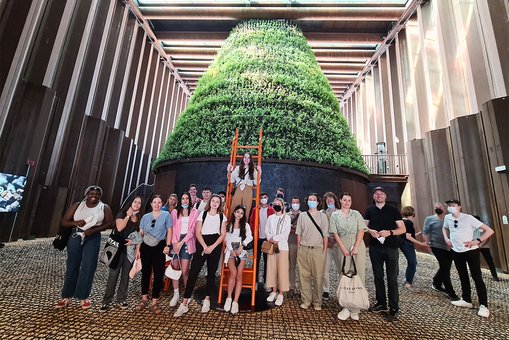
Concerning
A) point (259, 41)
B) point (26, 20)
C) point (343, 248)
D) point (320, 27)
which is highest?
point (320, 27)

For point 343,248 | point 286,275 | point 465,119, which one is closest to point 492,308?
point 343,248

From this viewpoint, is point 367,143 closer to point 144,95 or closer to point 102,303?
point 144,95

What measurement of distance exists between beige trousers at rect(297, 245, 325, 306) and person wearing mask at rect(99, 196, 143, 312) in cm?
241

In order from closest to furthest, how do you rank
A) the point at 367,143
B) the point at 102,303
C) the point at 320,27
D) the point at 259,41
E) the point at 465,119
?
1. the point at 102,303
2. the point at 465,119
3. the point at 259,41
4. the point at 320,27
5. the point at 367,143

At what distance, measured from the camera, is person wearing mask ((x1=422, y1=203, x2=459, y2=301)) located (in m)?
4.32

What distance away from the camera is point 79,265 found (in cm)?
322

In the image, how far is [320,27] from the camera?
16.0m

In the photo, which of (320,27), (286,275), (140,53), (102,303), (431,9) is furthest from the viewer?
(140,53)

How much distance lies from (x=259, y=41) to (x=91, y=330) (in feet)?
41.1

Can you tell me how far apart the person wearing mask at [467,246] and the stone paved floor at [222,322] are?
0.84 ft

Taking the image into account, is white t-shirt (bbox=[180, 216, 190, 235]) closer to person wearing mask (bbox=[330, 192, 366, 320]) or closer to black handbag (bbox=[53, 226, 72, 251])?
black handbag (bbox=[53, 226, 72, 251])

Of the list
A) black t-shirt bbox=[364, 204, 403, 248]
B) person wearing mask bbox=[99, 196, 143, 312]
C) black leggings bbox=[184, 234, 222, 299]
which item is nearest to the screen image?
person wearing mask bbox=[99, 196, 143, 312]

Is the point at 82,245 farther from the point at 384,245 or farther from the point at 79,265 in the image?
the point at 384,245

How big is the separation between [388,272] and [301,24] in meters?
16.8
